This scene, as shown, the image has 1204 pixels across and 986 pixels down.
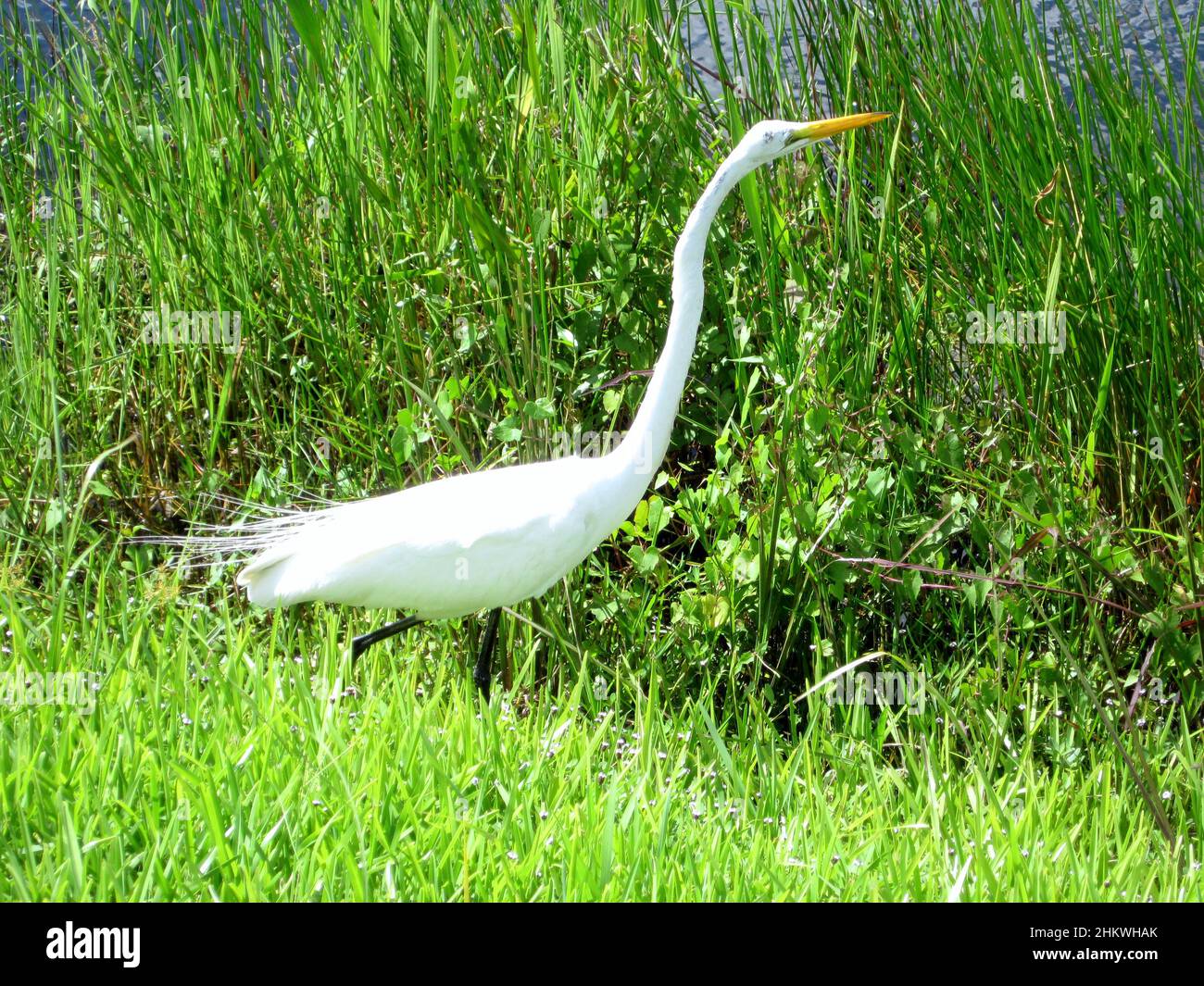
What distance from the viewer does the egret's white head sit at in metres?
2.61

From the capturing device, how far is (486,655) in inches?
118

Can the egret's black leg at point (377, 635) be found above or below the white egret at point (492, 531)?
below

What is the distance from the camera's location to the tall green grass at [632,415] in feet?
7.88

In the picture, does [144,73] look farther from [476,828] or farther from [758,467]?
[476,828]

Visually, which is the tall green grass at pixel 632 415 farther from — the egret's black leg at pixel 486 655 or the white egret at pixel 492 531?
the white egret at pixel 492 531

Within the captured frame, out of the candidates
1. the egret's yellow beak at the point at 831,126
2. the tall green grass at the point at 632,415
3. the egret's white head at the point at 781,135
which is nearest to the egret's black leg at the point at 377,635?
the tall green grass at the point at 632,415

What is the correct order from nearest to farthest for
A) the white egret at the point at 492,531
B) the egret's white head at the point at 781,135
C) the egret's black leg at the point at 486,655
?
the egret's white head at the point at 781,135 → the white egret at the point at 492,531 → the egret's black leg at the point at 486,655

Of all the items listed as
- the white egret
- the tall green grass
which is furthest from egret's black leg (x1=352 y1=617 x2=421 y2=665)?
the tall green grass

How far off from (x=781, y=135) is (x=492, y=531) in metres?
1.14

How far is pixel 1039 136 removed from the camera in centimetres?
295

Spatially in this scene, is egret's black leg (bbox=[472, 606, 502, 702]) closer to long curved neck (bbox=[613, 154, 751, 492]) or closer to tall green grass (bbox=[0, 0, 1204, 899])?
tall green grass (bbox=[0, 0, 1204, 899])

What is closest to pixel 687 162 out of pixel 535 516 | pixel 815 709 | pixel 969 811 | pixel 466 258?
pixel 466 258

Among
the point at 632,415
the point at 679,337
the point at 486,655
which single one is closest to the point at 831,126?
the point at 679,337

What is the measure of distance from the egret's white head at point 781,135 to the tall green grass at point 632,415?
1.11 ft
